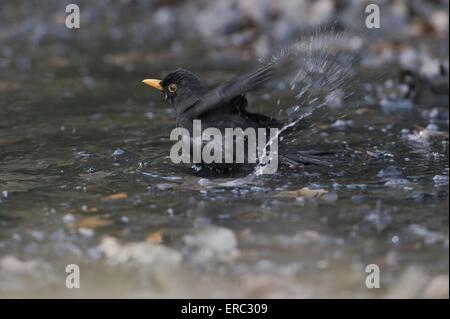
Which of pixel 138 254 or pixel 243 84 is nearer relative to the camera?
pixel 138 254

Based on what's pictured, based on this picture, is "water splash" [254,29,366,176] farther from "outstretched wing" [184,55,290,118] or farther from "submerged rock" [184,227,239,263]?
"submerged rock" [184,227,239,263]

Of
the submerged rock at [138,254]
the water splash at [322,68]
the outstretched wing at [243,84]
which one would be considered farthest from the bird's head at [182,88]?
the submerged rock at [138,254]

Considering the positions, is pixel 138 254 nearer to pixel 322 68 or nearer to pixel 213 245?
pixel 213 245

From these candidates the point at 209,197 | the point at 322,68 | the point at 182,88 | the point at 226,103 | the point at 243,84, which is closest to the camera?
the point at 209,197

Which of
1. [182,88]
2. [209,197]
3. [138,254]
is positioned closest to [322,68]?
[182,88]

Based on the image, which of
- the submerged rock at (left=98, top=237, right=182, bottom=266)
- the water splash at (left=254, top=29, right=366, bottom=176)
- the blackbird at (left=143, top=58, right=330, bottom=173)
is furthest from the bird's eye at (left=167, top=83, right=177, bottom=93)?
the submerged rock at (left=98, top=237, right=182, bottom=266)
